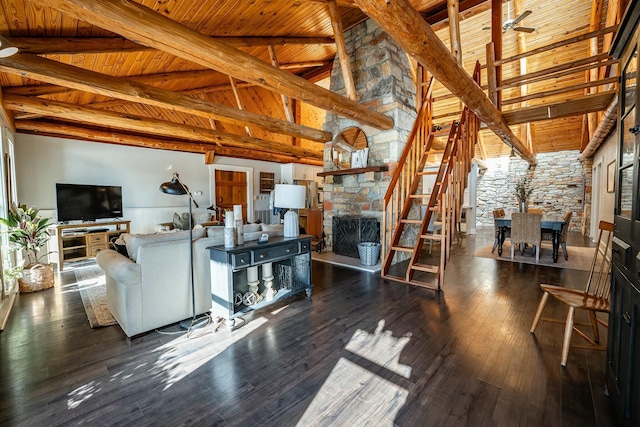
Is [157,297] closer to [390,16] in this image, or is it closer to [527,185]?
[390,16]

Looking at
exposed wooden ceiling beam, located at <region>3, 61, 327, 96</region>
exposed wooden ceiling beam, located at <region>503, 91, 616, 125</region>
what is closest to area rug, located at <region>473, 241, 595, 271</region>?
exposed wooden ceiling beam, located at <region>503, 91, 616, 125</region>

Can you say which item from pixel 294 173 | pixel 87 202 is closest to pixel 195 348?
pixel 87 202

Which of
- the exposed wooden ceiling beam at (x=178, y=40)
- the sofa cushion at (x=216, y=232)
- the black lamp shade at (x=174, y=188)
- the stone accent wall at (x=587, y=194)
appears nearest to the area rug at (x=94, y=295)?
the sofa cushion at (x=216, y=232)

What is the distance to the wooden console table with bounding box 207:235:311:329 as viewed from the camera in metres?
2.58

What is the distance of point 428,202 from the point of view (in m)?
4.52

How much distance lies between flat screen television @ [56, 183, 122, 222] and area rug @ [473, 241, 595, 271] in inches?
299

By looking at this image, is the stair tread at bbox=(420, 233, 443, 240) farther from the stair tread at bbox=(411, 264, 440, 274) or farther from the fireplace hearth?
the fireplace hearth

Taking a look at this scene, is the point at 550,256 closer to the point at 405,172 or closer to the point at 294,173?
the point at 405,172

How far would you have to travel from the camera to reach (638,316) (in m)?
1.14

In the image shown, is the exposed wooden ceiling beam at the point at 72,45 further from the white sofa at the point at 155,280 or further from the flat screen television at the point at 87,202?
the flat screen television at the point at 87,202

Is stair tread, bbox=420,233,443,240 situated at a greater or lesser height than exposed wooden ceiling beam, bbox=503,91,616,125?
lesser

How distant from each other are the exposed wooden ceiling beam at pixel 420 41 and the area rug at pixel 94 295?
11.6 ft

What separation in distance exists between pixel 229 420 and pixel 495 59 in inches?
234

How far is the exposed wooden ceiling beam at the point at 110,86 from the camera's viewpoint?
257 cm
